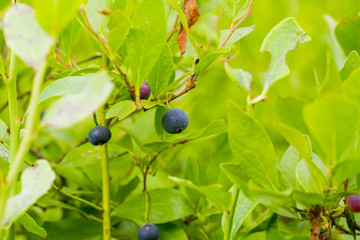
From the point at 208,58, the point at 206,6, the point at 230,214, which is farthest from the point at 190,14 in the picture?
the point at 230,214

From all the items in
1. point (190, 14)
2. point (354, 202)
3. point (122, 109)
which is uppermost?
point (190, 14)

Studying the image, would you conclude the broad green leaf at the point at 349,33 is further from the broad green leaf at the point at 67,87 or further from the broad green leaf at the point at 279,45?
the broad green leaf at the point at 67,87

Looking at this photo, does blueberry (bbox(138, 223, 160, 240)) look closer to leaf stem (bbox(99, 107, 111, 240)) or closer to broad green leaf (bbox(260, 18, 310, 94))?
→ leaf stem (bbox(99, 107, 111, 240))

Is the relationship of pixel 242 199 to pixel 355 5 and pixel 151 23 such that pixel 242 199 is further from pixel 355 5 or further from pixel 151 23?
pixel 355 5

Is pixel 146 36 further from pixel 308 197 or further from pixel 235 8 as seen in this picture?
pixel 308 197

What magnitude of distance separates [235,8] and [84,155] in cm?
39

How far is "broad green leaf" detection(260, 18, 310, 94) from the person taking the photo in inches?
23.5

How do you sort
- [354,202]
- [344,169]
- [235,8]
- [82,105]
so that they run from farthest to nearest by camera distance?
[235,8], [354,202], [344,169], [82,105]

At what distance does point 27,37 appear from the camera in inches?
17.0

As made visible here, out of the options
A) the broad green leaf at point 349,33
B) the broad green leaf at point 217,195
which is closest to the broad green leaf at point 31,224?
the broad green leaf at point 217,195

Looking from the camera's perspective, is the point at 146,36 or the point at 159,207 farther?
the point at 159,207

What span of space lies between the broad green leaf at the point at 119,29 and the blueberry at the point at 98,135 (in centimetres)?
18

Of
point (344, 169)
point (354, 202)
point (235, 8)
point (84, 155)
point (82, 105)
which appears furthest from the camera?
point (84, 155)

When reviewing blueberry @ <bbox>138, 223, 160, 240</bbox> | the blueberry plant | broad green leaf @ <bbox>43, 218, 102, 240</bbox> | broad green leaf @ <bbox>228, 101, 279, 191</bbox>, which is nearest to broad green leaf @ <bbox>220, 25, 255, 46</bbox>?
the blueberry plant
